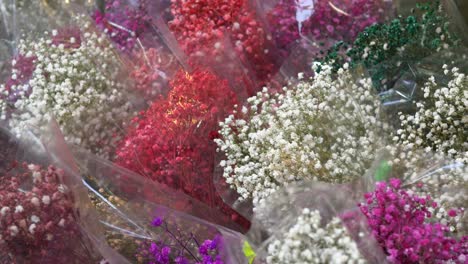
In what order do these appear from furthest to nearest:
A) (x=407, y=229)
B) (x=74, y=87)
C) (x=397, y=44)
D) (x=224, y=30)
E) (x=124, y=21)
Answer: (x=124, y=21) → (x=224, y=30) → (x=74, y=87) → (x=397, y=44) → (x=407, y=229)

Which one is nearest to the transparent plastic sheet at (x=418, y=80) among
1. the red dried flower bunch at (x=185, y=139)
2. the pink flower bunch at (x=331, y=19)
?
the pink flower bunch at (x=331, y=19)

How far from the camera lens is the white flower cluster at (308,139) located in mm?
2168

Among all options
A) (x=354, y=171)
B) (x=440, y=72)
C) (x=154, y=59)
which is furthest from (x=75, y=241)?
(x=440, y=72)

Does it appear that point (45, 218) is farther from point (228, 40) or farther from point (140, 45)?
point (140, 45)

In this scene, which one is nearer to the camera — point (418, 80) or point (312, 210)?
point (312, 210)

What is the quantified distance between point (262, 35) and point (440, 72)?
0.88 m

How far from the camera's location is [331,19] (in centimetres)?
300

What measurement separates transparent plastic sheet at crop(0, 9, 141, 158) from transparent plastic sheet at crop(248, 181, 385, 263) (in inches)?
42.6

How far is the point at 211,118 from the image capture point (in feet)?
8.37

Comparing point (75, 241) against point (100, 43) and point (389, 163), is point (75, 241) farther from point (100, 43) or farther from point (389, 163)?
point (100, 43)

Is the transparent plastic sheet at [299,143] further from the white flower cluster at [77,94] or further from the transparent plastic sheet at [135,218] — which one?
the white flower cluster at [77,94]

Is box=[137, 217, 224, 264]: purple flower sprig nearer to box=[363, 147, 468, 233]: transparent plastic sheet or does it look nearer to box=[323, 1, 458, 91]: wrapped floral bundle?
box=[363, 147, 468, 233]: transparent plastic sheet

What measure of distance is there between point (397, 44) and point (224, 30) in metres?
0.74

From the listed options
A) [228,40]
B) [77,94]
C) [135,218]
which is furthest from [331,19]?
[135,218]
